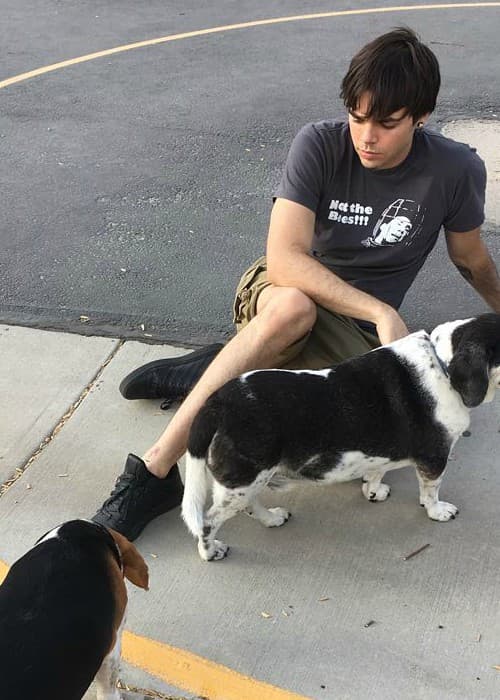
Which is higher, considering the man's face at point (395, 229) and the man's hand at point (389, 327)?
the man's face at point (395, 229)

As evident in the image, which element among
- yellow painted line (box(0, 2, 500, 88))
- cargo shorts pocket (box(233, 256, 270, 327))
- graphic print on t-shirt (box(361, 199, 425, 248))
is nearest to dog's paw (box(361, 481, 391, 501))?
cargo shorts pocket (box(233, 256, 270, 327))

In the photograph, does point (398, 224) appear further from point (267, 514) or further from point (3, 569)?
point (3, 569)

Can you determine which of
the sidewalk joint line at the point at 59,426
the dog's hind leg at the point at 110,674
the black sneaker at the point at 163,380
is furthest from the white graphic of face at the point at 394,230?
the dog's hind leg at the point at 110,674

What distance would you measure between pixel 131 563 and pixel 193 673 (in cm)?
46

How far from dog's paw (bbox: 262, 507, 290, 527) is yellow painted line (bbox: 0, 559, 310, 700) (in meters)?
0.69

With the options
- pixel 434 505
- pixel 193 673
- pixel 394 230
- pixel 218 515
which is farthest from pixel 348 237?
pixel 193 673

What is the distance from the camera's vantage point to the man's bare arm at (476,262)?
358 cm

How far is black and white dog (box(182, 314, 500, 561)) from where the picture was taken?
9.17 ft

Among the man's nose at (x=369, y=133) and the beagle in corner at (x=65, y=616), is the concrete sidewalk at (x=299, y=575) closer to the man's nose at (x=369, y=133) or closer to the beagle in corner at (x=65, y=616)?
the beagle in corner at (x=65, y=616)

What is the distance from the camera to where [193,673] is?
2.70m

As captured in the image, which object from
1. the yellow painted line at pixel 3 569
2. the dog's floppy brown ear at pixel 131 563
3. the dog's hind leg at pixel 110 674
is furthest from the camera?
the yellow painted line at pixel 3 569

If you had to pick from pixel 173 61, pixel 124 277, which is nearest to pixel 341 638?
pixel 124 277

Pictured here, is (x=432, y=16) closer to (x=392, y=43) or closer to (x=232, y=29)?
(x=232, y=29)

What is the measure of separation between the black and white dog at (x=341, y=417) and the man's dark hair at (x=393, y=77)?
0.90 meters
